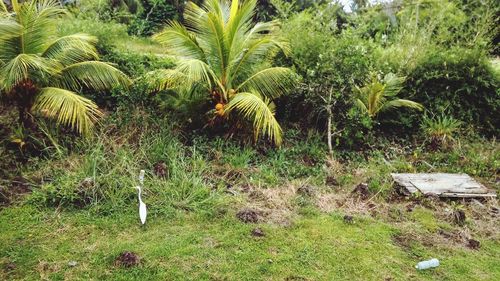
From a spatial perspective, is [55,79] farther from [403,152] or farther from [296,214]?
[403,152]

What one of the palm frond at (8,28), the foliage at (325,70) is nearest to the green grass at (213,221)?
the foliage at (325,70)

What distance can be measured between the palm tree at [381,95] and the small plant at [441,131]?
0.34 metres

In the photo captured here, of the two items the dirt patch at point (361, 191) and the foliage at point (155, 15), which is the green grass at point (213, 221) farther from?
the foliage at point (155, 15)

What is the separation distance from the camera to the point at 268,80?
5.99 m

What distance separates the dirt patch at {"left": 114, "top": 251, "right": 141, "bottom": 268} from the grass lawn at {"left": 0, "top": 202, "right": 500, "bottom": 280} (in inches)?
1.4

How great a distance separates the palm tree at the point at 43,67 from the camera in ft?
15.5

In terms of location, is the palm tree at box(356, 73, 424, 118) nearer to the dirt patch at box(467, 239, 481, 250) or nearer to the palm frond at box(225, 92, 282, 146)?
the palm frond at box(225, 92, 282, 146)

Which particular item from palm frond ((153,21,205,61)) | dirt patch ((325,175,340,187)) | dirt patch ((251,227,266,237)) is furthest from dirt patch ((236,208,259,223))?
palm frond ((153,21,205,61))

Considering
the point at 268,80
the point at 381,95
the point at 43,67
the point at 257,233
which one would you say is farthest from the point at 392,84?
the point at 43,67

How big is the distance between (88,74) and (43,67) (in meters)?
0.83

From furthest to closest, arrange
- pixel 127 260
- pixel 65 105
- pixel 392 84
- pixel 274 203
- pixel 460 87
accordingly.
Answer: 1. pixel 460 87
2. pixel 392 84
3. pixel 65 105
4. pixel 274 203
5. pixel 127 260

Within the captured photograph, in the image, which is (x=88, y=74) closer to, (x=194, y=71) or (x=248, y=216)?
(x=194, y=71)

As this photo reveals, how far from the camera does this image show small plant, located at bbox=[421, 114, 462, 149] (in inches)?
254

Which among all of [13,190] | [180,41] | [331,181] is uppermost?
[180,41]
